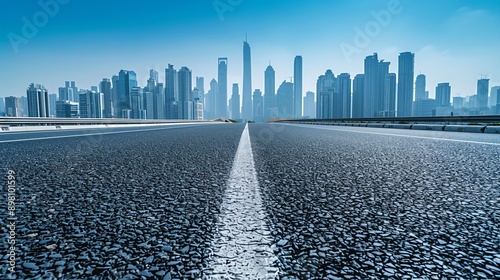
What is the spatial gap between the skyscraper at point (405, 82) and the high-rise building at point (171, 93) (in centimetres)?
9650

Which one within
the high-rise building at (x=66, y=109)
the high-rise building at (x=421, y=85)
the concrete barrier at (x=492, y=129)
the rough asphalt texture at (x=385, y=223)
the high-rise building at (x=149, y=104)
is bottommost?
the rough asphalt texture at (x=385, y=223)

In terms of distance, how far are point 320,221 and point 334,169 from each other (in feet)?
5.52

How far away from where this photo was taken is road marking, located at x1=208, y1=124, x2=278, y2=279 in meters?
0.98

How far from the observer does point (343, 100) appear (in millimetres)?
85062

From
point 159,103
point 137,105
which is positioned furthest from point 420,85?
point 137,105

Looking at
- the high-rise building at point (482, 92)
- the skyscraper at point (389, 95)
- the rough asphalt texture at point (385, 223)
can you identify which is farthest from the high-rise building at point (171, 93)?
the rough asphalt texture at point (385, 223)

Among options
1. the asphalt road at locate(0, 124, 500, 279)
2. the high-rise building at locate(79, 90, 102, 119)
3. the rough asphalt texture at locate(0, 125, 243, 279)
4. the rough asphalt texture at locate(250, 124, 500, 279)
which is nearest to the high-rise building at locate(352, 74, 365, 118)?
the rough asphalt texture at locate(250, 124, 500, 279)

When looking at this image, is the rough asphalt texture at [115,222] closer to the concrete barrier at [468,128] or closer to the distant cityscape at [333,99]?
the concrete barrier at [468,128]

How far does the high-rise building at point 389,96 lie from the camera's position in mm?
67238

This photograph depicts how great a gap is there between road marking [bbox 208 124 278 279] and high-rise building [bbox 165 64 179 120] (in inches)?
5527

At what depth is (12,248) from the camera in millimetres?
1152

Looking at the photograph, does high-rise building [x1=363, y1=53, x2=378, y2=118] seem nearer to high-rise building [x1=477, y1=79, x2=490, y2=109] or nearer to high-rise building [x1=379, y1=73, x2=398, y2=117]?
high-rise building [x1=379, y1=73, x2=398, y2=117]

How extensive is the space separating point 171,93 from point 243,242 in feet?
587

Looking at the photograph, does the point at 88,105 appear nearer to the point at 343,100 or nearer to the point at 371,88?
the point at 343,100
